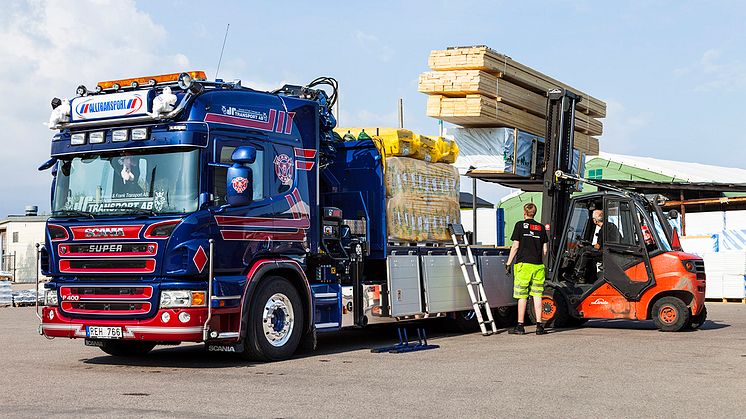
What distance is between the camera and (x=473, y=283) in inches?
603

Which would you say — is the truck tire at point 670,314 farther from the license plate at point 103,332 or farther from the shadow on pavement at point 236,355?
the license plate at point 103,332

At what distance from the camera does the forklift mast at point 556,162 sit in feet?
55.6

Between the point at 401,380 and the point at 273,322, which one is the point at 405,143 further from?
the point at 401,380

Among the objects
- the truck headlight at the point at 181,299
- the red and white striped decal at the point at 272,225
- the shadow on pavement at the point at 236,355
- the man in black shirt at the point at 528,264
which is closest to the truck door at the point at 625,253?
the man in black shirt at the point at 528,264

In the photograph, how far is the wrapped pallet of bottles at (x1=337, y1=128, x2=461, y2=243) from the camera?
1380 cm

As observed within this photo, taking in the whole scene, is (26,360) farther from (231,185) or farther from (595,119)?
(595,119)

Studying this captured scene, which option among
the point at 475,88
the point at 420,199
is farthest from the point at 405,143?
the point at 475,88

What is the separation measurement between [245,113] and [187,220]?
1676 millimetres

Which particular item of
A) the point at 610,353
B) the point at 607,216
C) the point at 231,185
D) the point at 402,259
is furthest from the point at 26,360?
the point at 607,216

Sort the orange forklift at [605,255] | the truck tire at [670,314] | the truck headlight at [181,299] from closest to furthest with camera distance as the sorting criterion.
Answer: the truck headlight at [181,299] < the truck tire at [670,314] < the orange forklift at [605,255]

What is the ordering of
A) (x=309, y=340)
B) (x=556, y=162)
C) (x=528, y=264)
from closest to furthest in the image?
1. (x=309, y=340)
2. (x=528, y=264)
3. (x=556, y=162)

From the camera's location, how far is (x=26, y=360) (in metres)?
11.7

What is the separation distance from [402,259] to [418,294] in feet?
2.23

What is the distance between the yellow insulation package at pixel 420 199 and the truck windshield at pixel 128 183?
13.0ft
